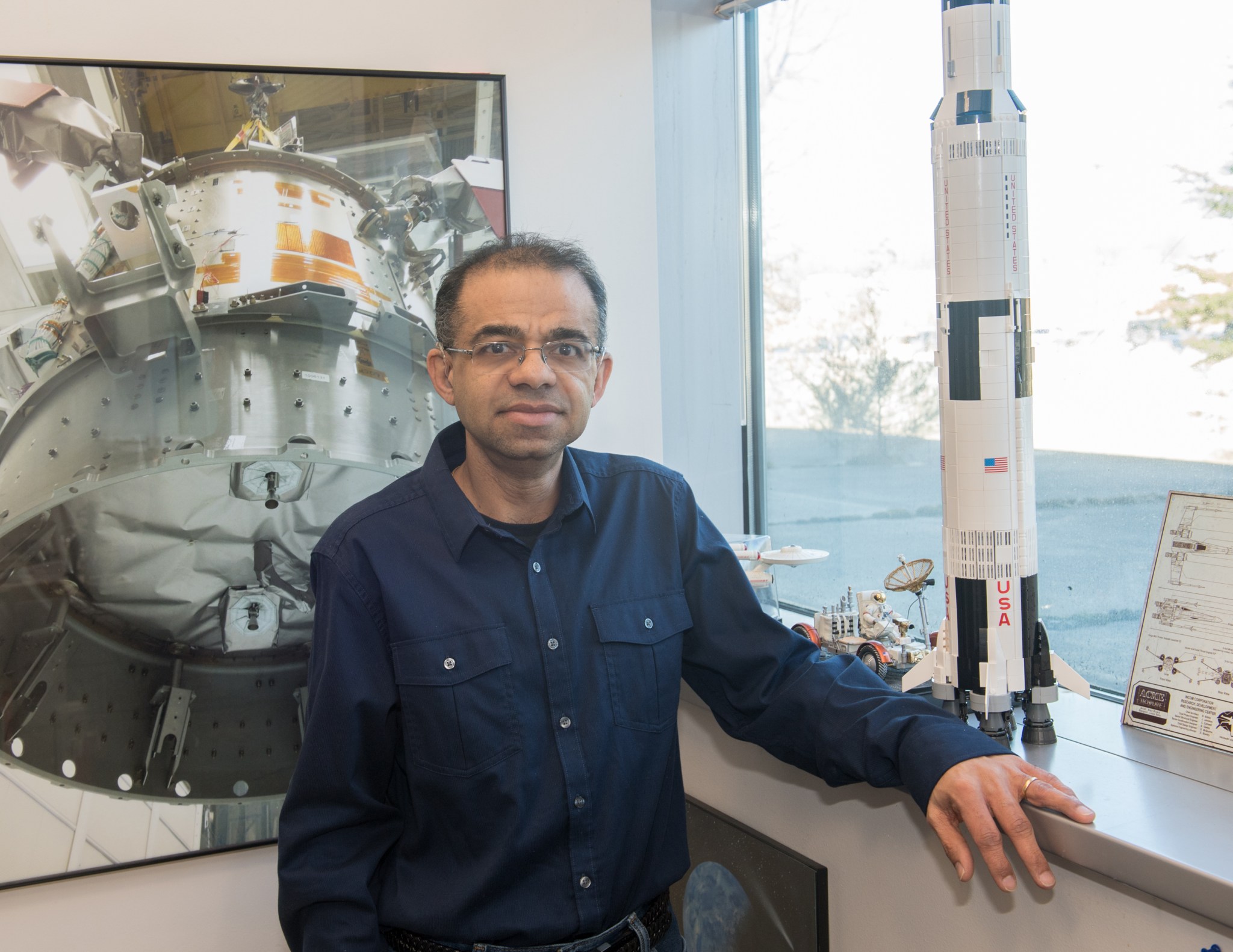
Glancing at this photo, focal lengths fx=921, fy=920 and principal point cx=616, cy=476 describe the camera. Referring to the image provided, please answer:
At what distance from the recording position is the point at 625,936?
135 cm

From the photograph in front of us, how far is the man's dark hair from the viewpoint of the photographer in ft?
4.51

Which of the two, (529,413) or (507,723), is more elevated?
(529,413)

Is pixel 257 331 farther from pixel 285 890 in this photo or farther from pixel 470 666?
pixel 285 890

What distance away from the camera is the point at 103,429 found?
1662mm

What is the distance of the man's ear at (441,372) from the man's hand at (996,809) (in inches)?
34.5

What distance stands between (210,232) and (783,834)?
1513mm

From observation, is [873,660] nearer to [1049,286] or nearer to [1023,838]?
[1023,838]

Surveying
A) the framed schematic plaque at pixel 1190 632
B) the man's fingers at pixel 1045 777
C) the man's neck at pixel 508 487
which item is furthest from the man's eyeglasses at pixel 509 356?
the framed schematic plaque at pixel 1190 632

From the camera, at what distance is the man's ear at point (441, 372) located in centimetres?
142

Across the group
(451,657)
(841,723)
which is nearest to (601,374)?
(451,657)

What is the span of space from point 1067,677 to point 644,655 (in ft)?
2.03

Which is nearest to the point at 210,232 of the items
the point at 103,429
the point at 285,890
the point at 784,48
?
the point at 103,429

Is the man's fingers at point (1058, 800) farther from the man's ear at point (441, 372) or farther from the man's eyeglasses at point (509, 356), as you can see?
the man's ear at point (441, 372)

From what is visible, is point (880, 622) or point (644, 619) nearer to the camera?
point (644, 619)
